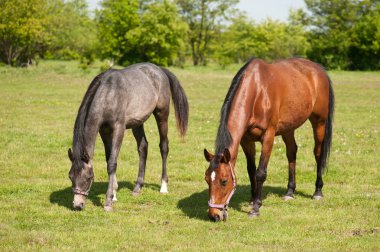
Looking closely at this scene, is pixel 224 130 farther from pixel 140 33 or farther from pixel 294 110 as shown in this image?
pixel 140 33

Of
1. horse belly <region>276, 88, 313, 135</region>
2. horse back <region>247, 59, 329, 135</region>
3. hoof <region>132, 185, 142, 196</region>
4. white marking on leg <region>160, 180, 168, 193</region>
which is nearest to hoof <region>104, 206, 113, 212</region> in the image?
hoof <region>132, 185, 142, 196</region>

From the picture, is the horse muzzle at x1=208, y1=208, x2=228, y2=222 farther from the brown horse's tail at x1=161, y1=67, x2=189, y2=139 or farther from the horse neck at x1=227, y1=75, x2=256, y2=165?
the brown horse's tail at x1=161, y1=67, x2=189, y2=139

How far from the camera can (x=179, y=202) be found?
910 cm

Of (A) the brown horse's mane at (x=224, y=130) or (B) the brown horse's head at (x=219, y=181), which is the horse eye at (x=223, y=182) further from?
(A) the brown horse's mane at (x=224, y=130)

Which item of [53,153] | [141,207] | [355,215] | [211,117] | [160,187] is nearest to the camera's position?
[355,215]

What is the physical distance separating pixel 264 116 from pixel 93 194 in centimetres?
353

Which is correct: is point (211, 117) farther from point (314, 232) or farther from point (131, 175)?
point (314, 232)

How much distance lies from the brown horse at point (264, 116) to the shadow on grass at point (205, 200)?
0.39 meters

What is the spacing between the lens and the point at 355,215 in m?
8.14

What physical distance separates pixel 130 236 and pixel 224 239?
122cm

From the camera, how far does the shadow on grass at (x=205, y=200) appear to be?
329 inches

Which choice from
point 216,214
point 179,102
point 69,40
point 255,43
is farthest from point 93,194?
point 255,43

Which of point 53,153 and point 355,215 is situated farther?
point 53,153

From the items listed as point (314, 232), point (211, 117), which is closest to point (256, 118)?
point (314, 232)
